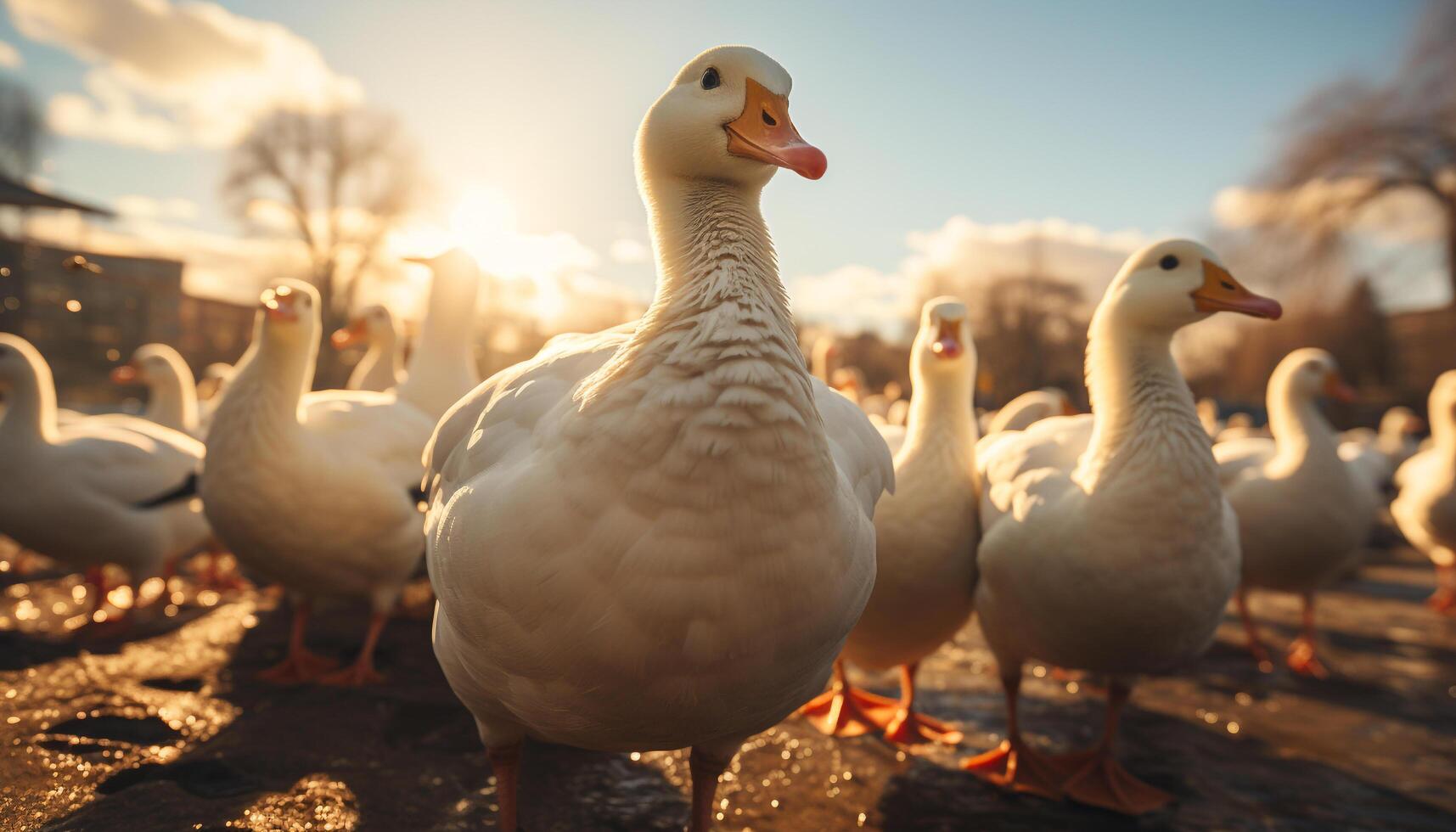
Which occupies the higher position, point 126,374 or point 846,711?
point 126,374

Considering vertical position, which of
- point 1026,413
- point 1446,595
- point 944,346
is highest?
point 944,346

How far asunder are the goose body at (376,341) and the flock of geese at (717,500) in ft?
5.08

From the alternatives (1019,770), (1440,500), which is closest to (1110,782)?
(1019,770)

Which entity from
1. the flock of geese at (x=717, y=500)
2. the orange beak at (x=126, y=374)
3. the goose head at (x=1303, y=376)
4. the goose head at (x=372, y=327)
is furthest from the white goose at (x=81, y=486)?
the goose head at (x=1303, y=376)

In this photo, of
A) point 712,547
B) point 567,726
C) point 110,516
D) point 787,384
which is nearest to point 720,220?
point 787,384

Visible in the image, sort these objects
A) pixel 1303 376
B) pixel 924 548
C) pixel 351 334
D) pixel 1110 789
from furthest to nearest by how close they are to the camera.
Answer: pixel 351 334, pixel 1303 376, pixel 924 548, pixel 1110 789

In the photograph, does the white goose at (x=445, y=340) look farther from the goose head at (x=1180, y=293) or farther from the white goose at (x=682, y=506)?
the goose head at (x=1180, y=293)

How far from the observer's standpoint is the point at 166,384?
7145 mm

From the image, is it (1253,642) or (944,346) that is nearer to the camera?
(944,346)

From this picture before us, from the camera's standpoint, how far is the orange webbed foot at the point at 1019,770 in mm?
3191

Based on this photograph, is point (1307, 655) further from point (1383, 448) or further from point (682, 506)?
point (1383, 448)

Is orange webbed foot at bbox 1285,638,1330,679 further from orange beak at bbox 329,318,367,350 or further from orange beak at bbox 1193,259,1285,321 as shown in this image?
orange beak at bbox 329,318,367,350

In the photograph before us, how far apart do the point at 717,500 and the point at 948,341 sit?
2714 millimetres

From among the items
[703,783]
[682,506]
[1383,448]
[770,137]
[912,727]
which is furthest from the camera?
[1383,448]
